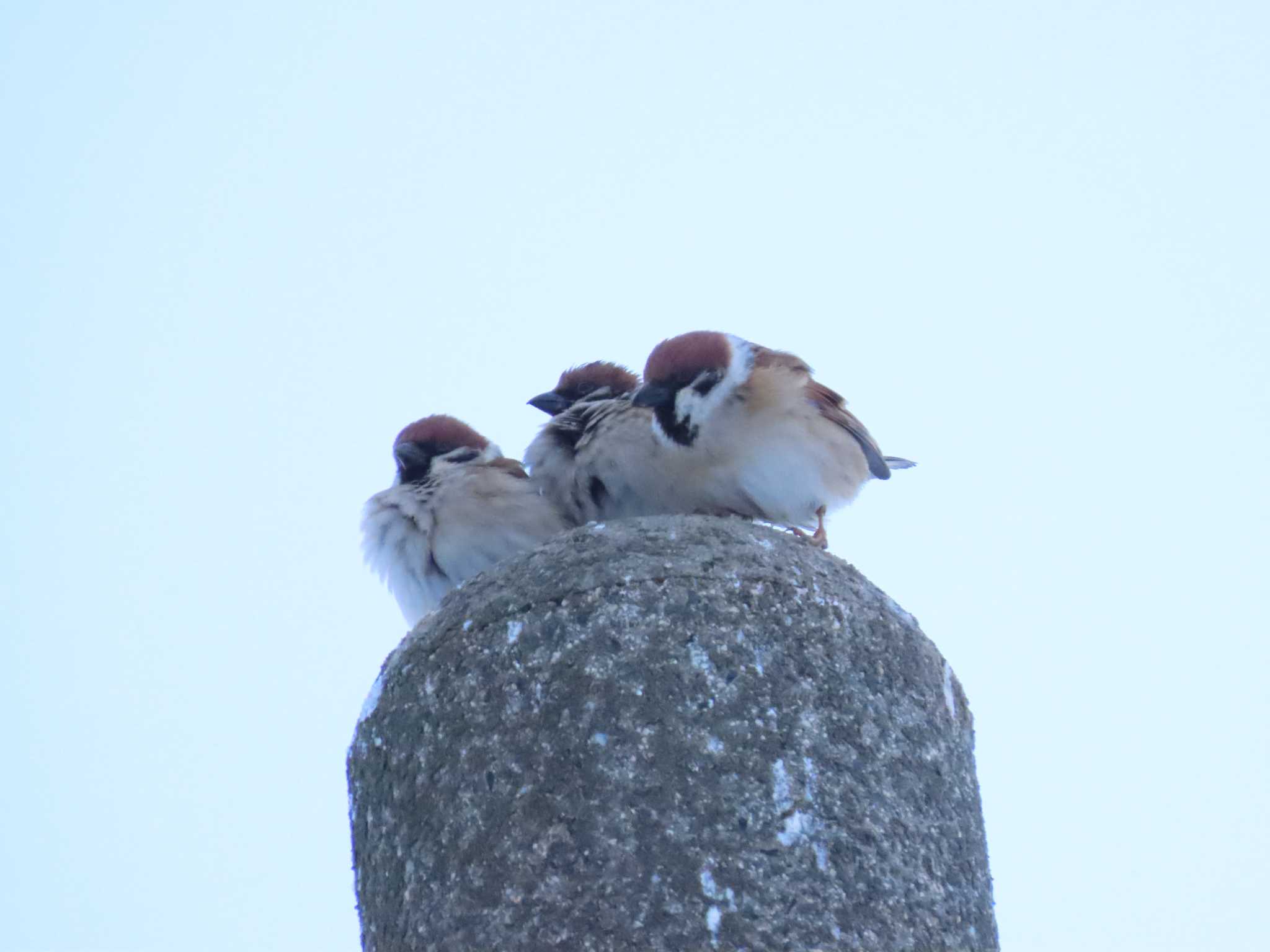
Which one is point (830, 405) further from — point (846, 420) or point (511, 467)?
point (511, 467)

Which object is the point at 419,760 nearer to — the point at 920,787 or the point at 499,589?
the point at 499,589

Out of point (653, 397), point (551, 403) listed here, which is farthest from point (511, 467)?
point (653, 397)

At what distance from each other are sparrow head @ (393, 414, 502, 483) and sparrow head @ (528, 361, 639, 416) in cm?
24

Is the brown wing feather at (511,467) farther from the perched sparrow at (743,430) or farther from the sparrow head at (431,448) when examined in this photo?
the perched sparrow at (743,430)

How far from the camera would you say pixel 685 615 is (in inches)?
98.7

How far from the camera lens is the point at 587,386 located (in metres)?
4.57

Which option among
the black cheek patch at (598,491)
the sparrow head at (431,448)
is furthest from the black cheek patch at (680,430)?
the sparrow head at (431,448)

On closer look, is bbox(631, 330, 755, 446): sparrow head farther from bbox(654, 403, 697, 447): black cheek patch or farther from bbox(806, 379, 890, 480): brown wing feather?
bbox(806, 379, 890, 480): brown wing feather

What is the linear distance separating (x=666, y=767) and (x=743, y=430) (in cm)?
170

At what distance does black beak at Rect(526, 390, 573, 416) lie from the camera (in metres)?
4.50

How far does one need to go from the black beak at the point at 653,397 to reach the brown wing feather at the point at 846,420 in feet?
1.77

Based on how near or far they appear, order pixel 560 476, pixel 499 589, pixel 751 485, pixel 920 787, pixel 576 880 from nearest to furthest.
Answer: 1. pixel 576 880
2. pixel 920 787
3. pixel 499 589
4. pixel 751 485
5. pixel 560 476

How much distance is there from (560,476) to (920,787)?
6.21ft

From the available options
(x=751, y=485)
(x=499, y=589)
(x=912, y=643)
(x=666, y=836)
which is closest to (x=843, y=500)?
(x=751, y=485)
